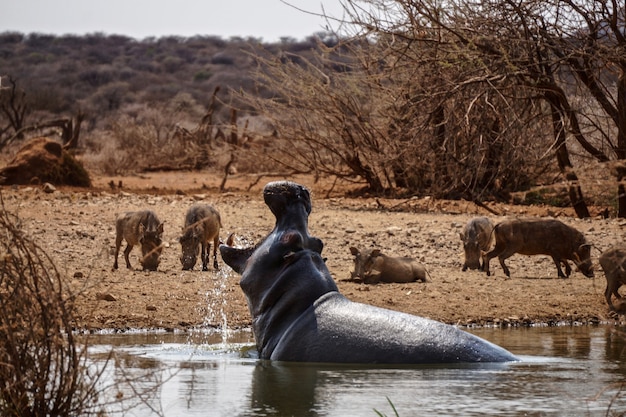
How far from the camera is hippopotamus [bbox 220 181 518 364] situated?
7477 millimetres

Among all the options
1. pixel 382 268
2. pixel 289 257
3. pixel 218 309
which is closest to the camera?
pixel 289 257

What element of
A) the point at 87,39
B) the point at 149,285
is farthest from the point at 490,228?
the point at 87,39

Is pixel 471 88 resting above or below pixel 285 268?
above

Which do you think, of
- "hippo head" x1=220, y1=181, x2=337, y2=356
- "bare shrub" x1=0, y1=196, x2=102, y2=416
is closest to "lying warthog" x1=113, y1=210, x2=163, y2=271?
"hippo head" x1=220, y1=181, x2=337, y2=356

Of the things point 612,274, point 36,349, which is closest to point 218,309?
point 612,274

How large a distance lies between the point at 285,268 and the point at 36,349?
2.65m

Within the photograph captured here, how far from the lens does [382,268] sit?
42.1ft

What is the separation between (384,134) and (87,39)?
203 feet

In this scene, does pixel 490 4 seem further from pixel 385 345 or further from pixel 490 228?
pixel 385 345

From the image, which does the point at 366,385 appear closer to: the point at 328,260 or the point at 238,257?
the point at 238,257

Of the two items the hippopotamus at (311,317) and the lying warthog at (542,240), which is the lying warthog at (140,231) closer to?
the lying warthog at (542,240)

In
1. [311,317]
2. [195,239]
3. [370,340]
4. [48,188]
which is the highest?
[48,188]

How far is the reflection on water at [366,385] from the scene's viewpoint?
636cm

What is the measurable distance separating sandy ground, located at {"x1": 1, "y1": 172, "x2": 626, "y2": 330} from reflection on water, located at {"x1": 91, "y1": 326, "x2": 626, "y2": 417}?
0.65 m
